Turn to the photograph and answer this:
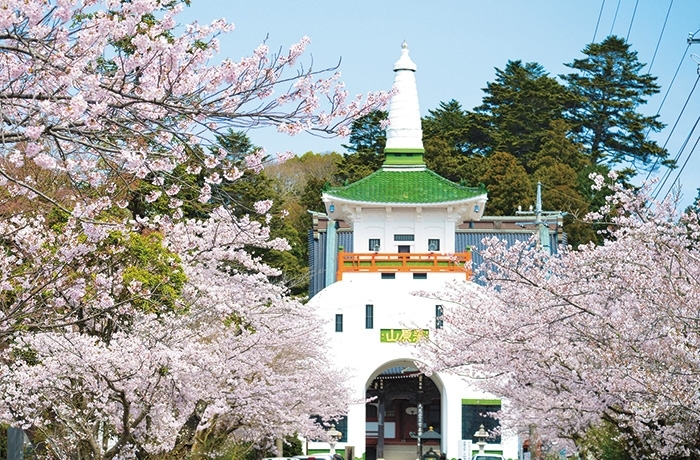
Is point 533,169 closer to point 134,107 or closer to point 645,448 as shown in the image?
point 645,448

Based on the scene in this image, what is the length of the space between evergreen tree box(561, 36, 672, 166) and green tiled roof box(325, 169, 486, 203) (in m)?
16.7

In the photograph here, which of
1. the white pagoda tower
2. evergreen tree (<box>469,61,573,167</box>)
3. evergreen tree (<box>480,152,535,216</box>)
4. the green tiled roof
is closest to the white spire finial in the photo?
the white pagoda tower

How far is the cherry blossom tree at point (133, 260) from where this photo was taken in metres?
7.67

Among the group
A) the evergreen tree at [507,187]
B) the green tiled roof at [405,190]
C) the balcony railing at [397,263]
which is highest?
the evergreen tree at [507,187]

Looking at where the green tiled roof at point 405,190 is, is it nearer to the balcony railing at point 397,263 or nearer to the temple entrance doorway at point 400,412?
the balcony railing at point 397,263

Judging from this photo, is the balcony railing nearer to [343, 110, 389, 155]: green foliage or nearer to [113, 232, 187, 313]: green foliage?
[343, 110, 389, 155]: green foliage

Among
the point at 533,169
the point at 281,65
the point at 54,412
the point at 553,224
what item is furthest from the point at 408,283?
the point at 281,65

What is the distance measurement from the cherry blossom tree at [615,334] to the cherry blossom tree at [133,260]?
13.8 ft

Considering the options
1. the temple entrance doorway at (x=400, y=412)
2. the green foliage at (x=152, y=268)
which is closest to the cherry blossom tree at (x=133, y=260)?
the green foliage at (x=152, y=268)

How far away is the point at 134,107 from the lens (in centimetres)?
805

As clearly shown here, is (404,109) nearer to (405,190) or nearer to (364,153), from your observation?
(405,190)

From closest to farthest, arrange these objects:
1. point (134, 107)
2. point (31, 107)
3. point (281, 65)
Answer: point (31, 107) < point (134, 107) < point (281, 65)

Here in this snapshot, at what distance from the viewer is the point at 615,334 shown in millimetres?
15492

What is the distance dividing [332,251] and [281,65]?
3721 cm
